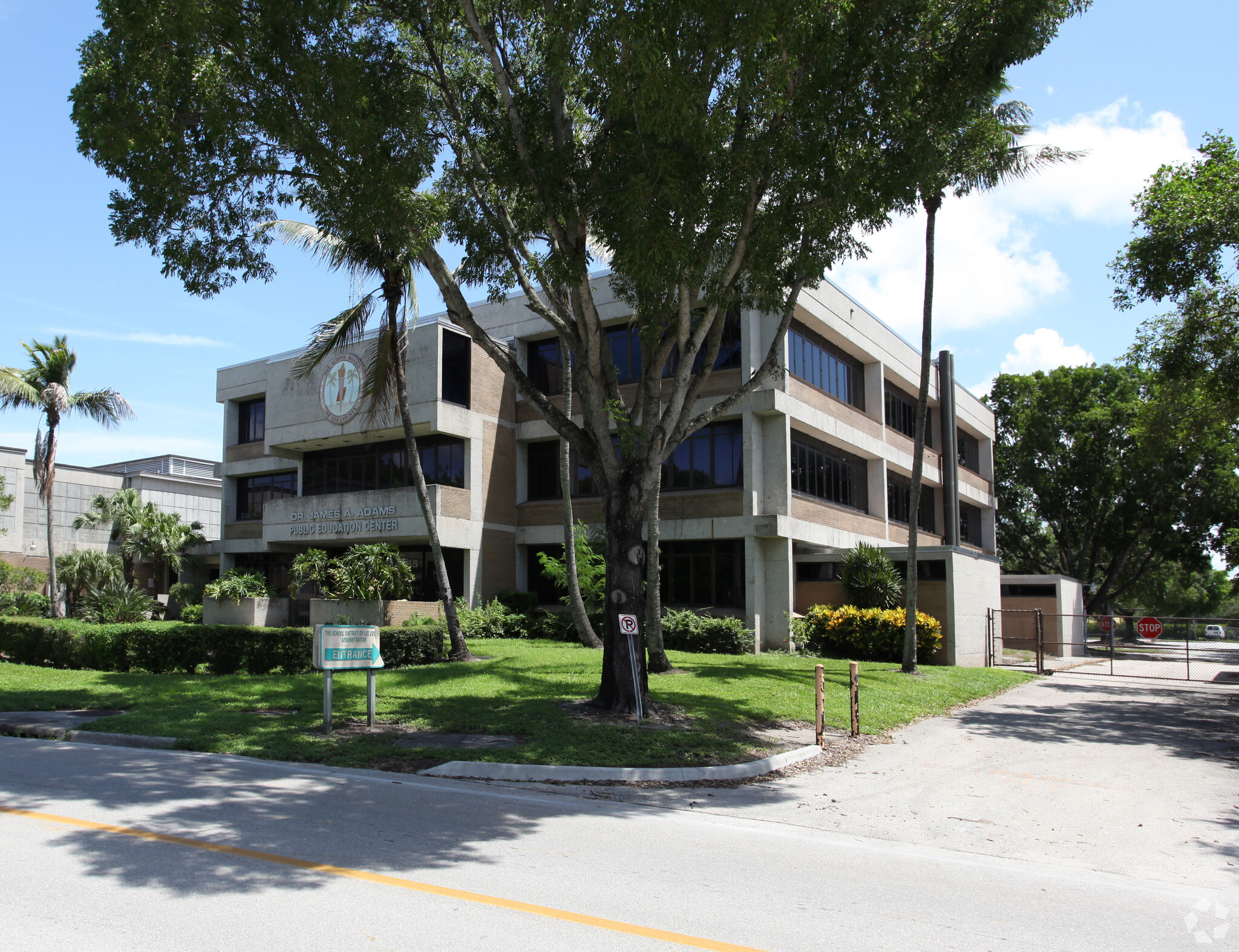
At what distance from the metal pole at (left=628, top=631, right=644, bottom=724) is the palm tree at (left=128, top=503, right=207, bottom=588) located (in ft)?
90.6

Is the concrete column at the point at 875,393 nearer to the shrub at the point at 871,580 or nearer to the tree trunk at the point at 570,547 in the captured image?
the shrub at the point at 871,580

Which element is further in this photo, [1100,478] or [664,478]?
[1100,478]

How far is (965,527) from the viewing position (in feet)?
144

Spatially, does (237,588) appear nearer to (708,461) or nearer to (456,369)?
(456,369)

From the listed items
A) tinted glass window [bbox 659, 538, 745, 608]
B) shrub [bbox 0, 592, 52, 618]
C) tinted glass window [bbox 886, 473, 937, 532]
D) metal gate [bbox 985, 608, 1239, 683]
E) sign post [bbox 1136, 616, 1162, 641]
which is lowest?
metal gate [bbox 985, 608, 1239, 683]

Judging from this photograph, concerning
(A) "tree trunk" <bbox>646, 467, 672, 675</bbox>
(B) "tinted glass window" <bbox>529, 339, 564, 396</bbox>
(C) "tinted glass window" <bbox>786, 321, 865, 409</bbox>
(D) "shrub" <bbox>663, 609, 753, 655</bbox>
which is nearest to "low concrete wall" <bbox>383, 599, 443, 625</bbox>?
(D) "shrub" <bbox>663, 609, 753, 655</bbox>

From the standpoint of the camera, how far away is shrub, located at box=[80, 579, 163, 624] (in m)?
27.5

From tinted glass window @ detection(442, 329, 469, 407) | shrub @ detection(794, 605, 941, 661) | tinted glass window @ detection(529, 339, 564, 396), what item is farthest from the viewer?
tinted glass window @ detection(529, 339, 564, 396)

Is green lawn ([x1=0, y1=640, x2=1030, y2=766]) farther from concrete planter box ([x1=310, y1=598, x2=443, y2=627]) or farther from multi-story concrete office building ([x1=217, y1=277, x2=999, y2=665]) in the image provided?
concrete planter box ([x1=310, y1=598, x2=443, y2=627])

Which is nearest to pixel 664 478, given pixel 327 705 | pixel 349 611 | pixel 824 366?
pixel 824 366

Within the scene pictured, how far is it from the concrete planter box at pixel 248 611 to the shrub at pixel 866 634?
1631 cm

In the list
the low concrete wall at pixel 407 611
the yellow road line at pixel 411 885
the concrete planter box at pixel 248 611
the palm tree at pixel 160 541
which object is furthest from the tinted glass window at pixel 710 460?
the palm tree at pixel 160 541

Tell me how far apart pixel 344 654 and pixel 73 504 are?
34581 mm

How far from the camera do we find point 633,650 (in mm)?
12766
